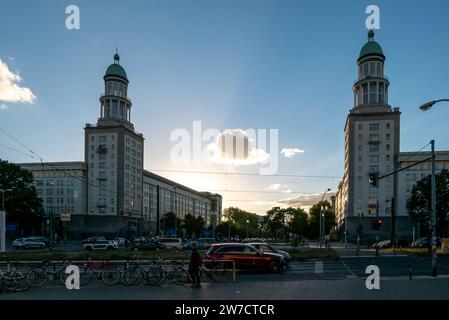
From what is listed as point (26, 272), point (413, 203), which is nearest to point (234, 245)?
point (26, 272)

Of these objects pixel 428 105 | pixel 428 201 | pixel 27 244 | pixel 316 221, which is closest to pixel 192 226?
pixel 316 221

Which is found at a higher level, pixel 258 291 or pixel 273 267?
pixel 258 291

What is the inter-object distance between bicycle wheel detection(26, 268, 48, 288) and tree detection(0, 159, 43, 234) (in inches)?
2151

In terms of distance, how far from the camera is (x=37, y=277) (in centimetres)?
1684

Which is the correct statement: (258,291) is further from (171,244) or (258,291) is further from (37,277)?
(171,244)

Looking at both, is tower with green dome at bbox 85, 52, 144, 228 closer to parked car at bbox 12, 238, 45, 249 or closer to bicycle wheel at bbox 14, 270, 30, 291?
parked car at bbox 12, 238, 45, 249

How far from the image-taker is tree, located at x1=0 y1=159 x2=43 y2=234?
6556cm

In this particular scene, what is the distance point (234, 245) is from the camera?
23172mm

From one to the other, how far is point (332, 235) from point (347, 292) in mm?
141289

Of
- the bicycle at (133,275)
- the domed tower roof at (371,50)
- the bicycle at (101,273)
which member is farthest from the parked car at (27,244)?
the domed tower roof at (371,50)

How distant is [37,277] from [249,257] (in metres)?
10.8

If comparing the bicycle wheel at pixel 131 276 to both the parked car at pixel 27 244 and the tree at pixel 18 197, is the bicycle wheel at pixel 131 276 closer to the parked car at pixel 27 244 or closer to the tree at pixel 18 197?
the parked car at pixel 27 244

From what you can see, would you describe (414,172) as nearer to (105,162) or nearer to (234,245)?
(105,162)

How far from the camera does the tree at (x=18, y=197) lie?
65562mm
